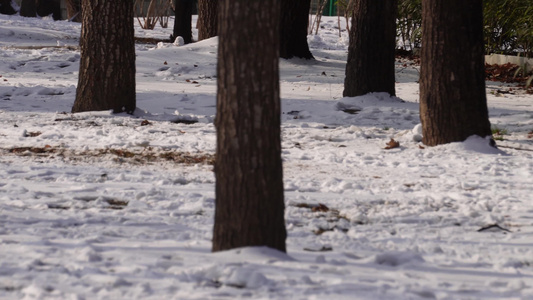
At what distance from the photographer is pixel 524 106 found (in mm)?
9734

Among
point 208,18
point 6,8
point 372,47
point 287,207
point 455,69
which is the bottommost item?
point 287,207

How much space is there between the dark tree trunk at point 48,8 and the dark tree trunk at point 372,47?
948 inches

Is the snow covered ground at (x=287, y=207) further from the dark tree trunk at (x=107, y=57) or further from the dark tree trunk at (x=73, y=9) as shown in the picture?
the dark tree trunk at (x=73, y=9)

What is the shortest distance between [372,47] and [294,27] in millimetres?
3397

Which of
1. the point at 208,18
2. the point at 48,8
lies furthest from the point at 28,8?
the point at 208,18

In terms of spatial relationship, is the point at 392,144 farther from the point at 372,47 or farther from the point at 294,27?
the point at 294,27

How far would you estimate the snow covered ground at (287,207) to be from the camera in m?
3.26

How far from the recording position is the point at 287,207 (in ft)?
16.1

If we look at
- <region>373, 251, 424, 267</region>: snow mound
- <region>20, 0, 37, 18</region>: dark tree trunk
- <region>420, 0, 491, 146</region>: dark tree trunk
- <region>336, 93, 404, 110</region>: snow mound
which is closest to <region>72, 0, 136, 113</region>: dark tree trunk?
<region>336, 93, 404, 110</region>: snow mound

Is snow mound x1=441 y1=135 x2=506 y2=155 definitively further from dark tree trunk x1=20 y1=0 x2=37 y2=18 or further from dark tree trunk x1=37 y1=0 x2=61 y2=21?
dark tree trunk x1=20 y1=0 x2=37 y2=18

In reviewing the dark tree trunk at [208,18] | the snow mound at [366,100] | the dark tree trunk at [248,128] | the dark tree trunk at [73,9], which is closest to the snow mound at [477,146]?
the snow mound at [366,100]

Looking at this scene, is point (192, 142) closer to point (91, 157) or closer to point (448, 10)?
point (91, 157)

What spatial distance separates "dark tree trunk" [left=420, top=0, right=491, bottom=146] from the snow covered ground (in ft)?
0.73

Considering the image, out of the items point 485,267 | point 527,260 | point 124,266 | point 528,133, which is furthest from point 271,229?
point 528,133
